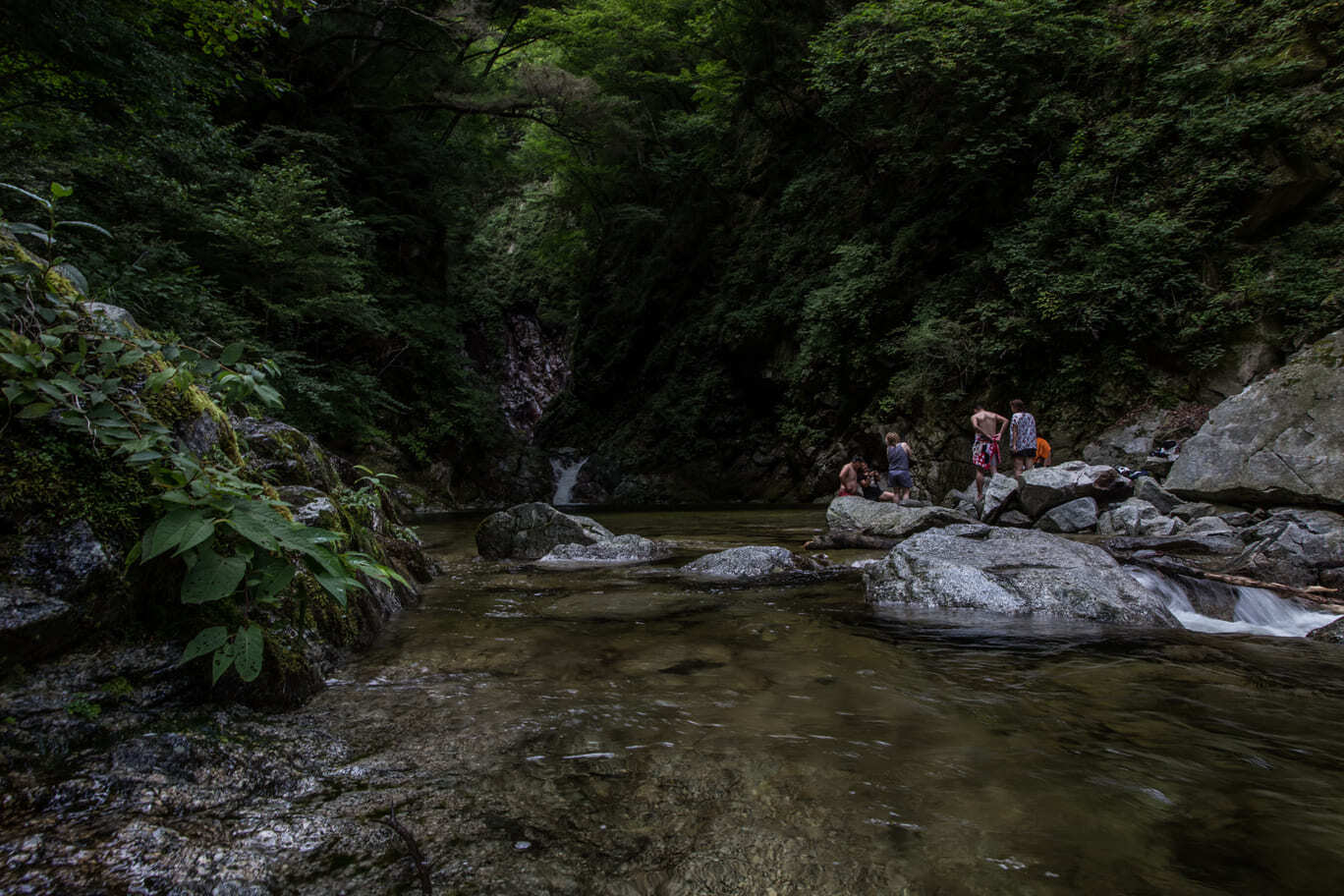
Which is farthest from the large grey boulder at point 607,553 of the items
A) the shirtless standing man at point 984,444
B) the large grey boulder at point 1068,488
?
the shirtless standing man at point 984,444

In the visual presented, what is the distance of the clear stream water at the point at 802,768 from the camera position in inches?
58.6

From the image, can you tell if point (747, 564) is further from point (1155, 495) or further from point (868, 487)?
point (868, 487)

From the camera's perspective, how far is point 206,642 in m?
1.83

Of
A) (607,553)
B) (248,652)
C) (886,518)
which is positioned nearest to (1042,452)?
(886,518)

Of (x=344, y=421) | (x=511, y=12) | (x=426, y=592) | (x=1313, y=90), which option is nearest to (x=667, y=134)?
(x=511, y=12)

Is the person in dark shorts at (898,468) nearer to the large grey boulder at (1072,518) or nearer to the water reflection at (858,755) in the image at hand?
the large grey boulder at (1072,518)

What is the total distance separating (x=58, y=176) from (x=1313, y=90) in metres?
18.3

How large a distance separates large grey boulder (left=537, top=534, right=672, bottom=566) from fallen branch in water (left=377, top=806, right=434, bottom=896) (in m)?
5.04

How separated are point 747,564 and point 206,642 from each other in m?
4.80

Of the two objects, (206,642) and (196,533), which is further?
(206,642)

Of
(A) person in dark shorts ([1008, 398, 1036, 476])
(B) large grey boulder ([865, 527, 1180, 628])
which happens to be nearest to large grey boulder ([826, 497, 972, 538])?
(B) large grey boulder ([865, 527, 1180, 628])

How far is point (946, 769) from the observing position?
2.03m

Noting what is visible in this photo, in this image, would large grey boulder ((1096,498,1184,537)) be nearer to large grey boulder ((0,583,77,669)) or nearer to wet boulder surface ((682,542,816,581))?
wet boulder surface ((682,542,816,581))

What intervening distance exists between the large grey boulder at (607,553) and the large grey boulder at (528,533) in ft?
0.50
